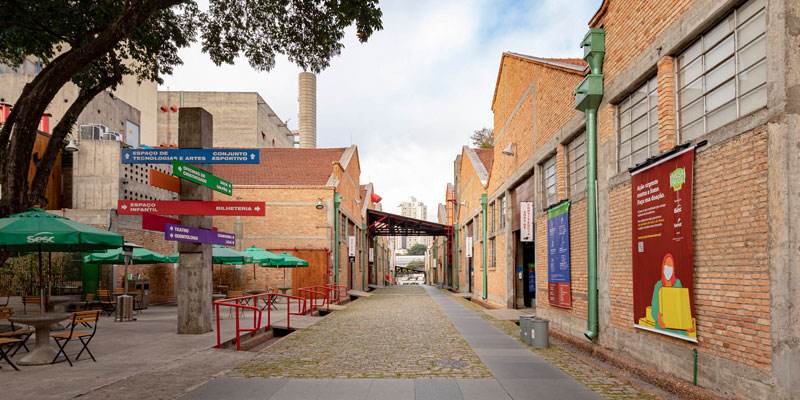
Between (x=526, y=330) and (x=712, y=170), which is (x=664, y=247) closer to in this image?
(x=712, y=170)

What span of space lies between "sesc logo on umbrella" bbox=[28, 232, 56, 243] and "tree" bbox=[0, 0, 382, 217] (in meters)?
1.49

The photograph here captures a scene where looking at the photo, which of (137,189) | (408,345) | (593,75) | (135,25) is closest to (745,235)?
(593,75)

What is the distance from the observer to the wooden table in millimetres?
8312

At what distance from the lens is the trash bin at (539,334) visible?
1121cm

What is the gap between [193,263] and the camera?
12008mm

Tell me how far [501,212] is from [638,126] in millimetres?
13977

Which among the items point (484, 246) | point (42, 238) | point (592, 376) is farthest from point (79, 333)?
point (484, 246)

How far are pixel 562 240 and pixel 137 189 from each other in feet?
55.7

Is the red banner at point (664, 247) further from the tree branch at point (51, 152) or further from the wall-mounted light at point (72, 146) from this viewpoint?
the wall-mounted light at point (72, 146)

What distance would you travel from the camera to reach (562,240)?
13.6 metres

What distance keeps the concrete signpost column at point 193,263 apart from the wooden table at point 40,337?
3.35m

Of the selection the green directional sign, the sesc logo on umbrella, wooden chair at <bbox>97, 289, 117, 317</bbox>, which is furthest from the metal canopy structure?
the sesc logo on umbrella

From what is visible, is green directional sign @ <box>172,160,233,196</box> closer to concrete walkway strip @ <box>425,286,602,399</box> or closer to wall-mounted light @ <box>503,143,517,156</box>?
concrete walkway strip @ <box>425,286,602,399</box>

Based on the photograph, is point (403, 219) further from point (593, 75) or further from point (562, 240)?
point (593, 75)
